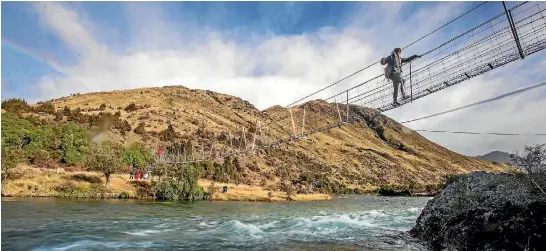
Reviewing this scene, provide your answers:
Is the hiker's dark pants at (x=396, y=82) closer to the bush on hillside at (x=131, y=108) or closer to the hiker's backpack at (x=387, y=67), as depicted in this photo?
the hiker's backpack at (x=387, y=67)

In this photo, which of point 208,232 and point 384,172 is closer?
point 208,232

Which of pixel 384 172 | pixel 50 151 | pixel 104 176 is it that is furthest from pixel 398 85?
pixel 384 172

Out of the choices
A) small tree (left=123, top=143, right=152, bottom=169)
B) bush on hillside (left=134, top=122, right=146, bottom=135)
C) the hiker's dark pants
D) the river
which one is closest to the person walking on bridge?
the hiker's dark pants

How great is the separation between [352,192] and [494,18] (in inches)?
3939

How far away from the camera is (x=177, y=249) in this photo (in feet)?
53.7

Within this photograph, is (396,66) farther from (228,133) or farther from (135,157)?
(228,133)

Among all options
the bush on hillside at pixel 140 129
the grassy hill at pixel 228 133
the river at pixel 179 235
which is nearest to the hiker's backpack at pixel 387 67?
the river at pixel 179 235

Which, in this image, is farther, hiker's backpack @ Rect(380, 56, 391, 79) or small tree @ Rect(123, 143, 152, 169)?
small tree @ Rect(123, 143, 152, 169)

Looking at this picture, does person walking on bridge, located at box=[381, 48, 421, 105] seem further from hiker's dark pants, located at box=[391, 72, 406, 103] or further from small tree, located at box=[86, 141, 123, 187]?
small tree, located at box=[86, 141, 123, 187]

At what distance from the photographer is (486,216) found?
15.4m

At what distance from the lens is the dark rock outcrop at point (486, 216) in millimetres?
13617

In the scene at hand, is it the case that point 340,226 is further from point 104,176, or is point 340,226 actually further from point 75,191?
point 104,176

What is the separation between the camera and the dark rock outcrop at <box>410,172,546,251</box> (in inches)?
536

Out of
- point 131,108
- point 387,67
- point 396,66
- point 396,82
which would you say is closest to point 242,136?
point 131,108
